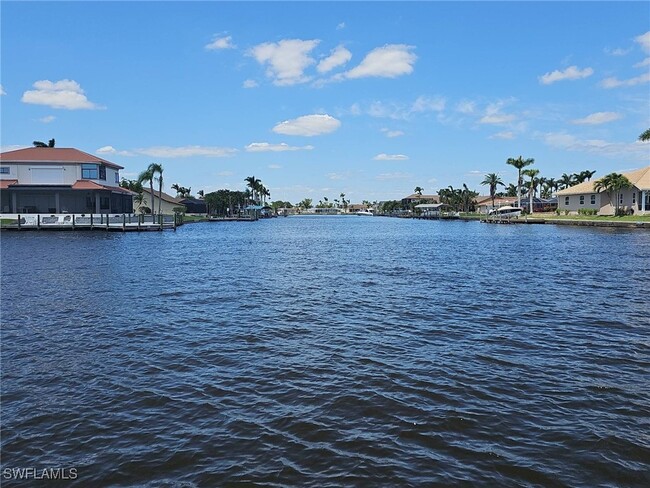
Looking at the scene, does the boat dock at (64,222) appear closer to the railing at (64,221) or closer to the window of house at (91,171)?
the railing at (64,221)

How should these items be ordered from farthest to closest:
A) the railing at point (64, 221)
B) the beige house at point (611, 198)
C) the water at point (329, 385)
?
the beige house at point (611, 198), the railing at point (64, 221), the water at point (329, 385)

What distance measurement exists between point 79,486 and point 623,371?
11.0m

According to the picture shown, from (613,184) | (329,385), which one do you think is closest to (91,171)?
(329,385)

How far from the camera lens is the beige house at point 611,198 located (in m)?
78.1

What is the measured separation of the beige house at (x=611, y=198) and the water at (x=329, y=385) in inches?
2741

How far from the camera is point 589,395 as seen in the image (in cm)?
945

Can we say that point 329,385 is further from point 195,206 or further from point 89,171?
point 195,206

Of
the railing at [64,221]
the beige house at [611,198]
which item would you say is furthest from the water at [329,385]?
the beige house at [611,198]

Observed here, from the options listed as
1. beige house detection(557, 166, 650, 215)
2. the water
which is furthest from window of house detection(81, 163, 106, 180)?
beige house detection(557, 166, 650, 215)

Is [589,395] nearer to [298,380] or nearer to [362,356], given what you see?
[362,356]

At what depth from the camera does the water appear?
7070mm

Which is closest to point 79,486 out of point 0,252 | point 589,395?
point 589,395

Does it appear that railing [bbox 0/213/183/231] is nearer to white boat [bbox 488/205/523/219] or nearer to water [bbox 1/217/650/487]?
water [bbox 1/217/650/487]

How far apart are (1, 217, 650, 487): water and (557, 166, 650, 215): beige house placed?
69618 millimetres
